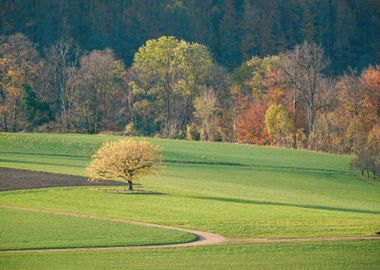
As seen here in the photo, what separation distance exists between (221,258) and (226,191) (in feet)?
74.3

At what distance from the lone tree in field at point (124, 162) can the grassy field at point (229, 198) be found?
1166 mm

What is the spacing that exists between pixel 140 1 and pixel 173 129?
56.3 metres

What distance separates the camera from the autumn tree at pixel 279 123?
104 metres

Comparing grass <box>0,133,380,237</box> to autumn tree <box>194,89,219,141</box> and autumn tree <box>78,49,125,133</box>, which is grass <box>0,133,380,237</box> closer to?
autumn tree <box>194,89,219,141</box>

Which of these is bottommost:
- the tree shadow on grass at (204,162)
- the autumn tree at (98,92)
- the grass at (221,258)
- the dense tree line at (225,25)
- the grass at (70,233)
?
the grass at (221,258)

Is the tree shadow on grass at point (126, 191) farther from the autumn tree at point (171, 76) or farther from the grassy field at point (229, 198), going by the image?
the autumn tree at point (171, 76)

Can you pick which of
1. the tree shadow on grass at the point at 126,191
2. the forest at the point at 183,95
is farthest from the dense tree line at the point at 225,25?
the tree shadow on grass at the point at 126,191

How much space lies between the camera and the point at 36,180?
64188 millimetres

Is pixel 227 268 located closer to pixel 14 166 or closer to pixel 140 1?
pixel 14 166

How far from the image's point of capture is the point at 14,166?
70.2 meters

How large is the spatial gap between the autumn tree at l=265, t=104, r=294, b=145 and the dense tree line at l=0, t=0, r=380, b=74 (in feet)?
149

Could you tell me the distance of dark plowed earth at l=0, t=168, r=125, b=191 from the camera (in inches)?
2448

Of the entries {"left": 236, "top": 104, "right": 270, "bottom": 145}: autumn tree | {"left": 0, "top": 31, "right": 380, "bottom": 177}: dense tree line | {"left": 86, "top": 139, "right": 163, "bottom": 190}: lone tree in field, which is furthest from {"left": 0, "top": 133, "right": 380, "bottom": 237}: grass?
{"left": 236, "top": 104, "right": 270, "bottom": 145}: autumn tree

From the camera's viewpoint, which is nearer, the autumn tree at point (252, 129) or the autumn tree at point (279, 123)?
the autumn tree at point (279, 123)
